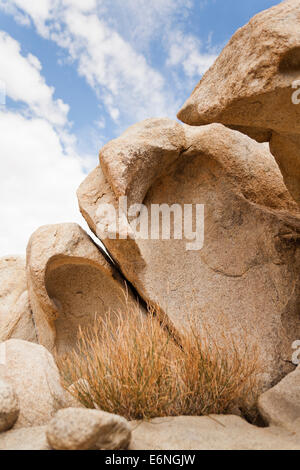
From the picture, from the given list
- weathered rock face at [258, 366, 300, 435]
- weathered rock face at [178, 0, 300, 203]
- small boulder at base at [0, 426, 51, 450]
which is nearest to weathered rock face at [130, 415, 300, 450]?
weathered rock face at [258, 366, 300, 435]

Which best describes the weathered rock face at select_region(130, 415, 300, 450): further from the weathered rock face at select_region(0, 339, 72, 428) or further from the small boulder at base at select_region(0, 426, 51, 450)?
the weathered rock face at select_region(0, 339, 72, 428)

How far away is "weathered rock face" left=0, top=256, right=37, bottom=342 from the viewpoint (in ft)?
14.8

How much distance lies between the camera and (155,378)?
219 centimetres

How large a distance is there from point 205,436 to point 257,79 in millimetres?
1898

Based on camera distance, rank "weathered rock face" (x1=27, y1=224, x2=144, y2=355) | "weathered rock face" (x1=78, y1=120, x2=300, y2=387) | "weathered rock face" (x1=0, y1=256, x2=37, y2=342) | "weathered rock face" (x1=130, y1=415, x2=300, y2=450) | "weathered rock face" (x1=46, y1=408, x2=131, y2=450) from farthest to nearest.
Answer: "weathered rock face" (x1=0, y1=256, x2=37, y2=342)
"weathered rock face" (x1=27, y1=224, x2=144, y2=355)
"weathered rock face" (x1=78, y1=120, x2=300, y2=387)
"weathered rock face" (x1=130, y1=415, x2=300, y2=450)
"weathered rock face" (x1=46, y1=408, x2=131, y2=450)

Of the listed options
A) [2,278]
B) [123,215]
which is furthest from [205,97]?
[2,278]

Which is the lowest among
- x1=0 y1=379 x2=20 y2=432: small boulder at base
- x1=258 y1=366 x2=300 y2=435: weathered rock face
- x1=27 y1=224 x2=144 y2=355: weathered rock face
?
x1=258 y1=366 x2=300 y2=435: weathered rock face

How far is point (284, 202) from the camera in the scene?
357 centimetres

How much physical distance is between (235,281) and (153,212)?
1.03 meters

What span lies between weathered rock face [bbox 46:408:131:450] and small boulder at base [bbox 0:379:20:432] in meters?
0.60

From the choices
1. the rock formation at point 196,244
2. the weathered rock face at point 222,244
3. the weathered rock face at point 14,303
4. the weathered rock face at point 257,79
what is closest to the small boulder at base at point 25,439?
the rock formation at point 196,244

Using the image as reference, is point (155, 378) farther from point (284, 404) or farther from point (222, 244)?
point (222, 244)

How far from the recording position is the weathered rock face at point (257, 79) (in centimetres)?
207
